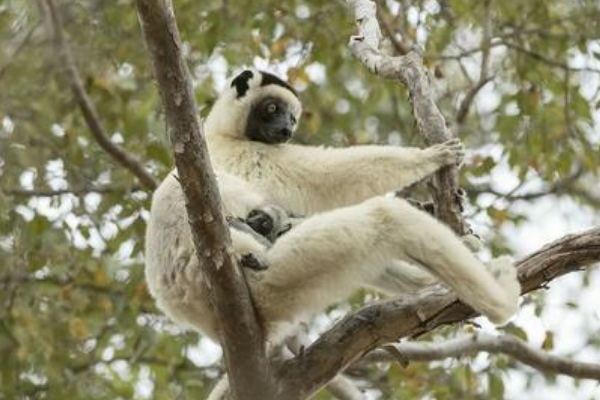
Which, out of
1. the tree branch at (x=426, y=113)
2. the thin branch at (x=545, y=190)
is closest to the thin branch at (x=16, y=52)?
the tree branch at (x=426, y=113)

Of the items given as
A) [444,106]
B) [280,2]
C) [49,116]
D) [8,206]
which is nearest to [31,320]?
[8,206]

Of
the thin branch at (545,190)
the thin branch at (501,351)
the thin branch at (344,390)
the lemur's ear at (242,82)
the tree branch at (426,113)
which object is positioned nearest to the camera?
the tree branch at (426,113)

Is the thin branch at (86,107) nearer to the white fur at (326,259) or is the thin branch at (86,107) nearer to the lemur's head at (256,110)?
the lemur's head at (256,110)

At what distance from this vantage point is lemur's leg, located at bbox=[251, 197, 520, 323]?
18.2 ft

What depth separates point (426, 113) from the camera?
245 inches

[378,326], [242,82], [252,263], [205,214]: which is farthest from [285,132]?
[205,214]

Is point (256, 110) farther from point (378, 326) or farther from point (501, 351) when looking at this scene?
point (378, 326)

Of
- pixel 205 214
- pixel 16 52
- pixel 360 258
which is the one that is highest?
pixel 16 52

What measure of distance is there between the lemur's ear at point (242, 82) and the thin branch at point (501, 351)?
7.40ft

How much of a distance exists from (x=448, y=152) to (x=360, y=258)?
133 cm

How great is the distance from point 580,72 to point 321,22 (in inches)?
91.7

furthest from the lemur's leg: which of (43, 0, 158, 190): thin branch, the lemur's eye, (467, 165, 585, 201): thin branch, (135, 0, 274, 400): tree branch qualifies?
(467, 165, 585, 201): thin branch

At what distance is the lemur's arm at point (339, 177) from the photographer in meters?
7.18

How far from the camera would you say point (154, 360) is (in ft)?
31.0
